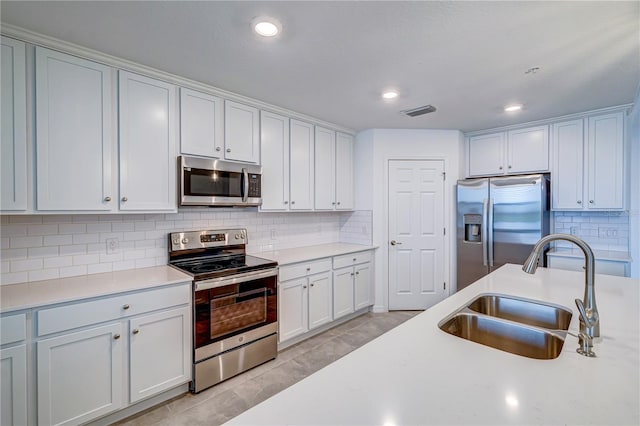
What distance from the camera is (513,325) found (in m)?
1.34

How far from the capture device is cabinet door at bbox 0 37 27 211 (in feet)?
5.83

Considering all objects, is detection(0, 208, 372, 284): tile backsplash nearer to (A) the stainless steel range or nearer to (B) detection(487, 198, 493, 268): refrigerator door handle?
(A) the stainless steel range

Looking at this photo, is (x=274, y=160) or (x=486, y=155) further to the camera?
(x=486, y=155)

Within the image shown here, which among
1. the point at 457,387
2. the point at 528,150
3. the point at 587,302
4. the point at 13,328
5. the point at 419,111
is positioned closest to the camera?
the point at 457,387

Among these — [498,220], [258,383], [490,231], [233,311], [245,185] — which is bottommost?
[258,383]

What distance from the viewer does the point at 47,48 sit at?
1.91 m

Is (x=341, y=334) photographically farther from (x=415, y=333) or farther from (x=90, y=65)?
(x=90, y=65)

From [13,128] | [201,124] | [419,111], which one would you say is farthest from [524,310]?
[13,128]

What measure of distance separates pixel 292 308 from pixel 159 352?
1.21 meters

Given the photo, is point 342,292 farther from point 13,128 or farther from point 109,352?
point 13,128

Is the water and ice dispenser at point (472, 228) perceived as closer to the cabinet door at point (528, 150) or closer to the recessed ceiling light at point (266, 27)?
the cabinet door at point (528, 150)

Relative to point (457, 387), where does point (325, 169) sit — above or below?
above

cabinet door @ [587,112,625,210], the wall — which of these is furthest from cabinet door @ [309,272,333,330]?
cabinet door @ [587,112,625,210]

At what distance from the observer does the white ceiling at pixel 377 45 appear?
1.63 meters
